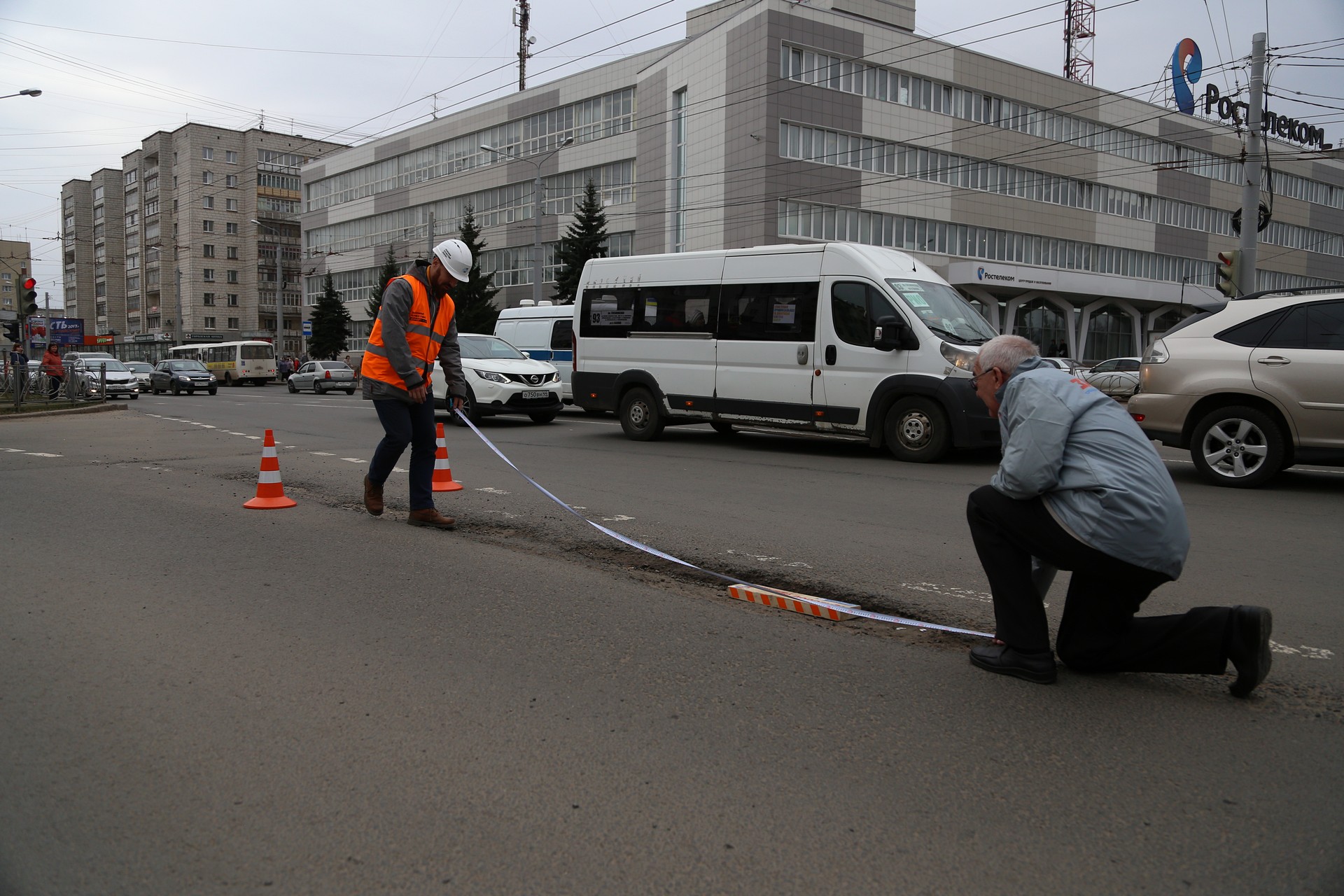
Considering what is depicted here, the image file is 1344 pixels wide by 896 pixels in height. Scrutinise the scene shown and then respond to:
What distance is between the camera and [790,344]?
12.3 meters

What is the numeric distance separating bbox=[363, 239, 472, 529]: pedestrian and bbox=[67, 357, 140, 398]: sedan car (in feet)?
74.7

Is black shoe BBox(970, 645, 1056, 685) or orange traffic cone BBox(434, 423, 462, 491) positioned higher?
orange traffic cone BBox(434, 423, 462, 491)

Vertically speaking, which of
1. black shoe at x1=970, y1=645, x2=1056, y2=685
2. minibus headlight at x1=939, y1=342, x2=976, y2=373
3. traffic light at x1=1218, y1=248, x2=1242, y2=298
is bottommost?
black shoe at x1=970, y1=645, x2=1056, y2=685

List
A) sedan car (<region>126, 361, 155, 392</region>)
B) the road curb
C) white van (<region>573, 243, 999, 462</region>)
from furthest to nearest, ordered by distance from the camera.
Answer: sedan car (<region>126, 361, 155, 392</region>), the road curb, white van (<region>573, 243, 999, 462</region>)

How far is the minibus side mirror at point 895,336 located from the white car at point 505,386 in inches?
289

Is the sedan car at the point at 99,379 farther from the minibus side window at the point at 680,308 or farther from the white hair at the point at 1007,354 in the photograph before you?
the white hair at the point at 1007,354

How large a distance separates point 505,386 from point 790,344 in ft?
20.5

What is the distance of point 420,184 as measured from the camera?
66.7 m

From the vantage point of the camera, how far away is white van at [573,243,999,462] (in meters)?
11.2

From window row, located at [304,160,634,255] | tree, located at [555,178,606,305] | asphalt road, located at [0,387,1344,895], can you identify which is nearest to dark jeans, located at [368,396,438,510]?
asphalt road, located at [0,387,1344,895]

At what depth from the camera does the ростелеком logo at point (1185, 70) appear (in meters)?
39.2

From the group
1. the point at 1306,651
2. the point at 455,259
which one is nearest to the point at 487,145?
the point at 455,259

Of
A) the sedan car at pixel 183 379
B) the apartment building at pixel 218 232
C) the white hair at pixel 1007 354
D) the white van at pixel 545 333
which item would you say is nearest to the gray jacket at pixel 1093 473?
the white hair at pixel 1007 354

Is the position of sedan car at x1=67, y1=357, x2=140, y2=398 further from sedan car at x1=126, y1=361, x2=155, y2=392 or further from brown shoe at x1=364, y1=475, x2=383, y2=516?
brown shoe at x1=364, y1=475, x2=383, y2=516
